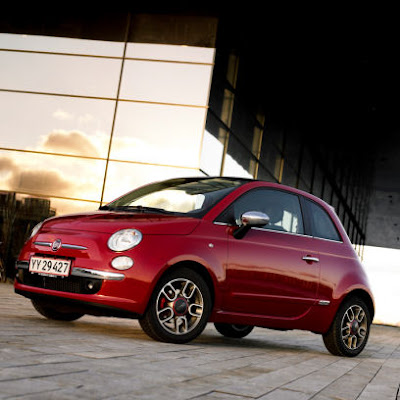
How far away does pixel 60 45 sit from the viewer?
58.0 feet

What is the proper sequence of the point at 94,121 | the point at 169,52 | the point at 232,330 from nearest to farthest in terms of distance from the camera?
1. the point at 232,330
2. the point at 169,52
3. the point at 94,121

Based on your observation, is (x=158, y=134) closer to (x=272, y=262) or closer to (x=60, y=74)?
(x=60, y=74)

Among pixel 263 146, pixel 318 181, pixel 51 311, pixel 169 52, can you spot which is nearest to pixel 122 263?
pixel 51 311

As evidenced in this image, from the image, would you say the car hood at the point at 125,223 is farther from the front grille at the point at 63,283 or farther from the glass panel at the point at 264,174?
the glass panel at the point at 264,174

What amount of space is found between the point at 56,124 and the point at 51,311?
11.1m

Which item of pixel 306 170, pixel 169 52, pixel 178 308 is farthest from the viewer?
pixel 306 170

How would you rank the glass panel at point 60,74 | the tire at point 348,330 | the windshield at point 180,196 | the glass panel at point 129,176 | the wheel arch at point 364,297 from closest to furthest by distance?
the windshield at point 180,196 → the tire at point 348,330 → the wheel arch at point 364,297 → the glass panel at point 129,176 → the glass panel at point 60,74

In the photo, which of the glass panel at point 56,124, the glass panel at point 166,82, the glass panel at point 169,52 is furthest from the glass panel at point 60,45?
the glass panel at point 56,124

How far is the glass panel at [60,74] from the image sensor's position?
1716 centimetres

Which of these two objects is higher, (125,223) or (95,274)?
(125,223)

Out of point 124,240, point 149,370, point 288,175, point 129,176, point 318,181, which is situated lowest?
point 149,370

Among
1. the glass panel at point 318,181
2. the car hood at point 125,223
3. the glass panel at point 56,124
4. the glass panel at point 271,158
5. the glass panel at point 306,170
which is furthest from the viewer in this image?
the glass panel at point 318,181

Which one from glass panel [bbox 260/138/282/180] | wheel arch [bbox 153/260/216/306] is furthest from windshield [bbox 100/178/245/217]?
glass panel [bbox 260/138/282/180]

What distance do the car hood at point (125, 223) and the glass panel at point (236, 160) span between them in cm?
1080
